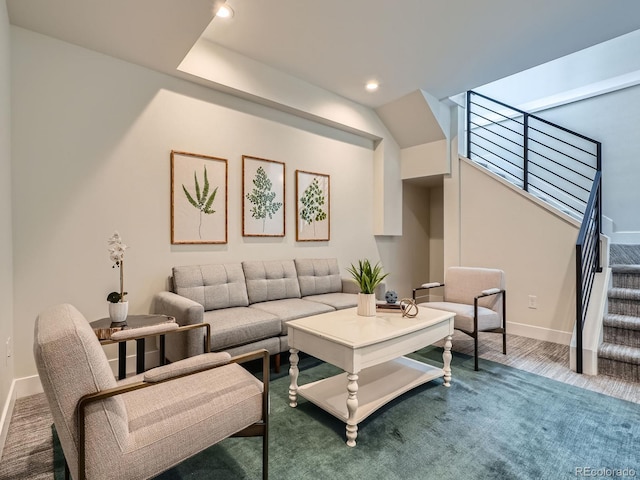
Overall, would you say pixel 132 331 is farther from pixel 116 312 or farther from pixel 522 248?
pixel 522 248

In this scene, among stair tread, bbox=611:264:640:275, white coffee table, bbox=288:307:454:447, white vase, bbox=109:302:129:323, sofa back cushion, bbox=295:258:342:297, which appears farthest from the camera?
sofa back cushion, bbox=295:258:342:297

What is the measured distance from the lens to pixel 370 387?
2.27 m

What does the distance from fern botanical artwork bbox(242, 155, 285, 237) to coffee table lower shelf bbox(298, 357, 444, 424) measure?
6.17 ft

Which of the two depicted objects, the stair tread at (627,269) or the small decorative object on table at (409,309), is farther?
the stair tread at (627,269)

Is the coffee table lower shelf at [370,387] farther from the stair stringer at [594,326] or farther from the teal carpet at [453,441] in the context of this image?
the stair stringer at [594,326]

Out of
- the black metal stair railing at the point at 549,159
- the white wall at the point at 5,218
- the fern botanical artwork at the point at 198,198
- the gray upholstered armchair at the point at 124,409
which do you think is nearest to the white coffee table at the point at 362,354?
the gray upholstered armchair at the point at 124,409

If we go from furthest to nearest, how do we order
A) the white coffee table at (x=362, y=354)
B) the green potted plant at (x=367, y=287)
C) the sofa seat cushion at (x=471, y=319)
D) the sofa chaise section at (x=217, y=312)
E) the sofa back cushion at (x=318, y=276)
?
the sofa back cushion at (x=318, y=276) < the sofa seat cushion at (x=471, y=319) < the green potted plant at (x=367, y=287) < the sofa chaise section at (x=217, y=312) < the white coffee table at (x=362, y=354)

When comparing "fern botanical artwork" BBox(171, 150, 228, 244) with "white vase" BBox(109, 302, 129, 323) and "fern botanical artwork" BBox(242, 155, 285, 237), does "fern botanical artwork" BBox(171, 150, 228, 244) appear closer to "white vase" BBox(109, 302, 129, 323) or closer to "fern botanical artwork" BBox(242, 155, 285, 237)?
"fern botanical artwork" BBox(242, 155, 285, 237)

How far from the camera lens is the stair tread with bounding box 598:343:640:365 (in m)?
2.63

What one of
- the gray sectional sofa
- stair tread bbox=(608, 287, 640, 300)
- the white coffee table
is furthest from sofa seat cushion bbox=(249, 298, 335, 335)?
stair tread bbox=(608, 287, 640, 300)

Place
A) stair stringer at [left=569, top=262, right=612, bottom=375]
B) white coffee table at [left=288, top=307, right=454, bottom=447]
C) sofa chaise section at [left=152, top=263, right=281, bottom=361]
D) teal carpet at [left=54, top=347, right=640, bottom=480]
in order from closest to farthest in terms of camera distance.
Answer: teal carpet at [left=54, top=347, right=640, bottom=480] → white coffee table at [left=288, top=307, right=454, bottom=447] → sofa chaise section at [left=152, top=263, right=281, bottom=361] → stair stringer at [left=569, top=262, right=612, bottom=375]

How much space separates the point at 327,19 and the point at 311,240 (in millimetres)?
2353

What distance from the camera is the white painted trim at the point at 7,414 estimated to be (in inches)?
69.4

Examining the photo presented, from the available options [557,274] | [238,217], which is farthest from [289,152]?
[557,274]
